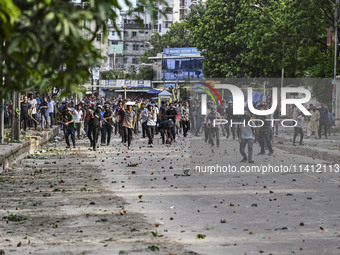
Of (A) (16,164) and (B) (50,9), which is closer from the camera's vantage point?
(B) (50,9)

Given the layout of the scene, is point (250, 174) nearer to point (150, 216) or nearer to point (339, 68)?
point (150, 216)

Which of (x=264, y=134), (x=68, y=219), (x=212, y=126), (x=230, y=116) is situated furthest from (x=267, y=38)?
(x=68, y=219)

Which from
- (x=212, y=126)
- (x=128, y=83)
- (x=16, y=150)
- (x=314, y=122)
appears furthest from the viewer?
(x=128, y=83)

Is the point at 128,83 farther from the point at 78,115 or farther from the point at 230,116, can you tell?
the point at 230,116

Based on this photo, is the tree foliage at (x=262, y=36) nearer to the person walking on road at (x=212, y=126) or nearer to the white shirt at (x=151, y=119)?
the white shirt at (x=151, y=119)

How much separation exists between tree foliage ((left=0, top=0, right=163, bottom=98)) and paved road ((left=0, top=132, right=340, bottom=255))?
375 cm

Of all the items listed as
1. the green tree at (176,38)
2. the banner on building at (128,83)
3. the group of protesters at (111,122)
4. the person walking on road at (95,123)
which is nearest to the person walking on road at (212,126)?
the group of protesters at (111,122)

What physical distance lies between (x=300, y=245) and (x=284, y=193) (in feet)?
16.8

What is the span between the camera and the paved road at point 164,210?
8172 mm

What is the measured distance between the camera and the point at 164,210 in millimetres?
10953

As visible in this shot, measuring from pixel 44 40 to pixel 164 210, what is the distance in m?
7.27

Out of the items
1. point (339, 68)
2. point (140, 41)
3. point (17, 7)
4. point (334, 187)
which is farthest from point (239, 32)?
point (140, 41)

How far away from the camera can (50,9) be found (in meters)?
3.85

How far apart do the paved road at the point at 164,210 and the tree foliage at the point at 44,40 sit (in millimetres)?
3752
